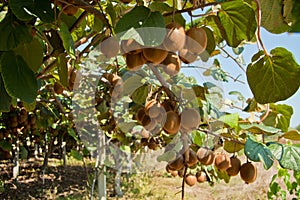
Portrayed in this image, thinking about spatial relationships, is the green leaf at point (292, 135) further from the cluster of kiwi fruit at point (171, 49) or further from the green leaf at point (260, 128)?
the cluster of kiwi fruit at point (171, 49)

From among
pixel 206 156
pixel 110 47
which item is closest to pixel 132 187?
pixel 206 156

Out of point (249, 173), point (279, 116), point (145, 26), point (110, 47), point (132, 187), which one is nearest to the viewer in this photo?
point (145, 26)

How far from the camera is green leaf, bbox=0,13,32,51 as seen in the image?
0.63 metres

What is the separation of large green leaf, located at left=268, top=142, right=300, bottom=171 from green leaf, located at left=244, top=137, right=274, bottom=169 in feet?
0.06

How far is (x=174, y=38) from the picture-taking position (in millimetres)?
535

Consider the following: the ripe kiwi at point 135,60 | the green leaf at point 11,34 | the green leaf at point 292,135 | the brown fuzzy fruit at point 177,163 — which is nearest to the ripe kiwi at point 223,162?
the brown fuzzy fruit at point 177,163

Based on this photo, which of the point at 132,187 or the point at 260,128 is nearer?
the point at 260,128

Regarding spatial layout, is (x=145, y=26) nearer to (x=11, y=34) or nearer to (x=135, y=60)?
(x=135, y=60)

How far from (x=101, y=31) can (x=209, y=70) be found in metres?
0.55

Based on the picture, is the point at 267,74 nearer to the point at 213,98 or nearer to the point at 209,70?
the point at 213,98

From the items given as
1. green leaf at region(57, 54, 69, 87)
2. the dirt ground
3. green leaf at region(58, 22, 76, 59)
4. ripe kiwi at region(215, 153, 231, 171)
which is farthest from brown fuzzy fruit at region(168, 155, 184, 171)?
the dirt ground

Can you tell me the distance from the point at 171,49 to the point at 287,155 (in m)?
0.36

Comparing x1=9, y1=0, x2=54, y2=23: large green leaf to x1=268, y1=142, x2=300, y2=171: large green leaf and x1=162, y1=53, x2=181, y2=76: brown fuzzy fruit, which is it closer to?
x1=162, y1=53, x2=181, y2=76: brown fuzzy fruit

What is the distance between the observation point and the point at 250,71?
0.63 metres
